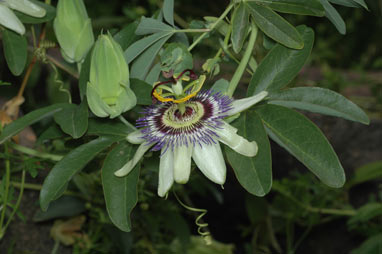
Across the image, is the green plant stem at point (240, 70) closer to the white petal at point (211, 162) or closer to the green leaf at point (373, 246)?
the white petal at point (211, 162)

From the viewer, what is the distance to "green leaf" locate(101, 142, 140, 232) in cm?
75

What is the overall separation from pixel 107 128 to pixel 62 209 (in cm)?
49

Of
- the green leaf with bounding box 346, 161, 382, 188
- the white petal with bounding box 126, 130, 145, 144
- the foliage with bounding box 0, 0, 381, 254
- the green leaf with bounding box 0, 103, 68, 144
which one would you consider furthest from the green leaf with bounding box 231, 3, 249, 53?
the green leaf with bounding box 346, 161, 382, 188

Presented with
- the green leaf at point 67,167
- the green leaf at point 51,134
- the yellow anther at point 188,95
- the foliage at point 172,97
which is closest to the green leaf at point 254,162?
the foliage at point 172,97

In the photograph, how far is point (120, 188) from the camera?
30.7 inches

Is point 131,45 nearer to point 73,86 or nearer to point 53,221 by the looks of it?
point 53,221

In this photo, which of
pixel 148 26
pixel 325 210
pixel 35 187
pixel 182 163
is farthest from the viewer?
pixel 325 210

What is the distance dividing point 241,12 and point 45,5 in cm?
40

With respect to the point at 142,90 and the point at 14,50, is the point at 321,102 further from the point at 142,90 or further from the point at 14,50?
the point at 14,50

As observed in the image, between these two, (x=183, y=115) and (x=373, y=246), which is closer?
(x=183, y=115)

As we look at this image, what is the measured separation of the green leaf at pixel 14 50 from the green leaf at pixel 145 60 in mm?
204

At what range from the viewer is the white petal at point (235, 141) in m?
0.74

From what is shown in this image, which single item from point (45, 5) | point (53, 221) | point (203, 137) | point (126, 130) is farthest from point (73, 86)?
point (203, 137)

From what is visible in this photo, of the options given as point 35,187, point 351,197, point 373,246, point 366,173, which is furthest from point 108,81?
point 351,197
